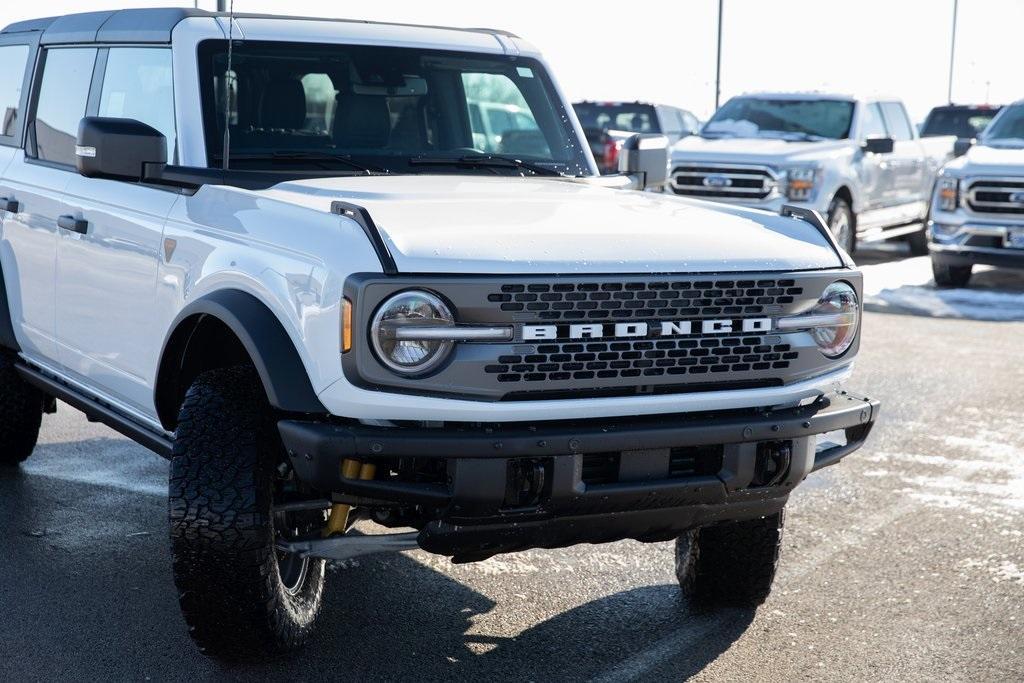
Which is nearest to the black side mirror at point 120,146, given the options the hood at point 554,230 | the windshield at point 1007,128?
the hood at point 554,230

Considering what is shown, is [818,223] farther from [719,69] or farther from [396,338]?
[719,69]

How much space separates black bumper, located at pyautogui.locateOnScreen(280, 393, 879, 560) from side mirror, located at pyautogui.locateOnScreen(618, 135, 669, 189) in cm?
196

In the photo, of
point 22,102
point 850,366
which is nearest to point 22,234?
point 22,102

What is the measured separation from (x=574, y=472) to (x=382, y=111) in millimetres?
2095

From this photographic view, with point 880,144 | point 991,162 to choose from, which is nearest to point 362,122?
point 991,162

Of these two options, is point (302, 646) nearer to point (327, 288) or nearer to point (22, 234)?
point (327, 288)

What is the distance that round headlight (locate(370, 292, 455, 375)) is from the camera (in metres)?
3.60

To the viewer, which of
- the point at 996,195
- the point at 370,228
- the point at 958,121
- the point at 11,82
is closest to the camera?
the point at 370,228

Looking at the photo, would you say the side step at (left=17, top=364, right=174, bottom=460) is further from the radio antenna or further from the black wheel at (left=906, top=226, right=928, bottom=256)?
the black wheel at (left=906, top=226, right=928, bottom=256)

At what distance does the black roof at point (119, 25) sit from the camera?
5180 mm

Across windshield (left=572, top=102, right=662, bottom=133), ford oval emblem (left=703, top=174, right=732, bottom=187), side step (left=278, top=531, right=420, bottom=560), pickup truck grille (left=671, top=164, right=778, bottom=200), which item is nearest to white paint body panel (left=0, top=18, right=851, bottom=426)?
side step (left=278, top=531, right=420, bottom=560)

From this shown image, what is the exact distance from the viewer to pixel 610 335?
3.78 metres

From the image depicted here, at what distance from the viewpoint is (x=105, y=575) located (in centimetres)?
501

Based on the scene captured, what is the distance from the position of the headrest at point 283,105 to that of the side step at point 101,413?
1129 millimetres
